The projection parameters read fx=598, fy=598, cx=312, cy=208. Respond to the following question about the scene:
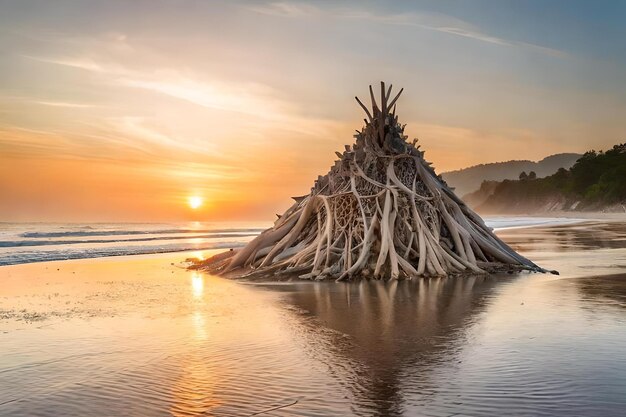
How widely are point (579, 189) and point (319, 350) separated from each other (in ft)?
402

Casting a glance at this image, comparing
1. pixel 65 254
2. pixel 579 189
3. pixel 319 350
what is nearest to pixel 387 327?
pixel 319 350

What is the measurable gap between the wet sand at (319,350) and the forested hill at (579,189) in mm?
90780

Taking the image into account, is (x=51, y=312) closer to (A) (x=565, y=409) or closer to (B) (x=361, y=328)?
(B) (x=361, y=328)

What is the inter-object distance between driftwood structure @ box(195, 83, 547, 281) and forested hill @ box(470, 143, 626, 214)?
85.4m

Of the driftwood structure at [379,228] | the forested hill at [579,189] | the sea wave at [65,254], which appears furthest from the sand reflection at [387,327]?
the forested hill at [579,189]

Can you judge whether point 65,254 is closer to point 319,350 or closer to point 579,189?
point 319,350

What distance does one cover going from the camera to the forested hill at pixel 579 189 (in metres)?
98.2

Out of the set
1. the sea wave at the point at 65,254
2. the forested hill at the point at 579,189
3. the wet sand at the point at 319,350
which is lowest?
the wet sand at the point at 319,350

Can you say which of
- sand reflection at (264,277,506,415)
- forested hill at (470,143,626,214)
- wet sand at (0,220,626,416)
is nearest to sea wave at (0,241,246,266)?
wet sand at (0,220,626,416)

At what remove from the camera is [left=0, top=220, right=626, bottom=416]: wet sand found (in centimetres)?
438

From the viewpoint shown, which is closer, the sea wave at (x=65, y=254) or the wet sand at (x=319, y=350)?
the wet sand at (x=319, y=350)

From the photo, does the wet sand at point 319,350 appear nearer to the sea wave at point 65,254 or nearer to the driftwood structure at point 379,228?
the driftwood structure at point 379,228

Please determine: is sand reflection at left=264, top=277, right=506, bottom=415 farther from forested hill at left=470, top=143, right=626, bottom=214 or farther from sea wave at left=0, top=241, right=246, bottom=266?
forested hill at left=470, top=143, right=626, bottom=214

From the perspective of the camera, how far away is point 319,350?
5988 mm
